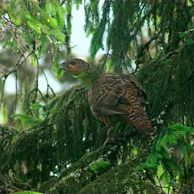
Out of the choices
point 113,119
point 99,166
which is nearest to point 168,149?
point 99,166

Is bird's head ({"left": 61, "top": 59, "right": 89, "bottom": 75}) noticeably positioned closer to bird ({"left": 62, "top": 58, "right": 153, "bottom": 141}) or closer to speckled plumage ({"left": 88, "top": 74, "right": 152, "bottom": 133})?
bird ({"left": 62, "top": 58, "right": 153, "bottom": 141})

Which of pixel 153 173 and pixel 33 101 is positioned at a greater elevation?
pixel 33 101

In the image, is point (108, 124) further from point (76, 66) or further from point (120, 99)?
point (76, 66)

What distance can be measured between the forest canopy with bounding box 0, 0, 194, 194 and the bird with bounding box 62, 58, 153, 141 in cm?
10

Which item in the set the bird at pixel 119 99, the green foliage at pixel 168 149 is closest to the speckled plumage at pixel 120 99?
the bird at pixel 119 99

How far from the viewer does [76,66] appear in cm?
575

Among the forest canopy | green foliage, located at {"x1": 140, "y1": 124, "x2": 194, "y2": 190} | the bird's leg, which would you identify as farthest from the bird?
green foliage, located at {"x1": 140, "y1": 124, "x2": 194, "y2": 190}

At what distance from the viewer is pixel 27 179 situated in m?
5.66

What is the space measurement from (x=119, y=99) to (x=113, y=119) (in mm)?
252

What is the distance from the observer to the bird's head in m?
5.65

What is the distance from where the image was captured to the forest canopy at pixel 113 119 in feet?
13.2

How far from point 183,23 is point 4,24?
1.60m

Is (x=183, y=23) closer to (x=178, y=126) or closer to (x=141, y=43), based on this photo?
(x=141, y=43)

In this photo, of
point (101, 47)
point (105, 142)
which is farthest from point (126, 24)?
point (105, 142)
